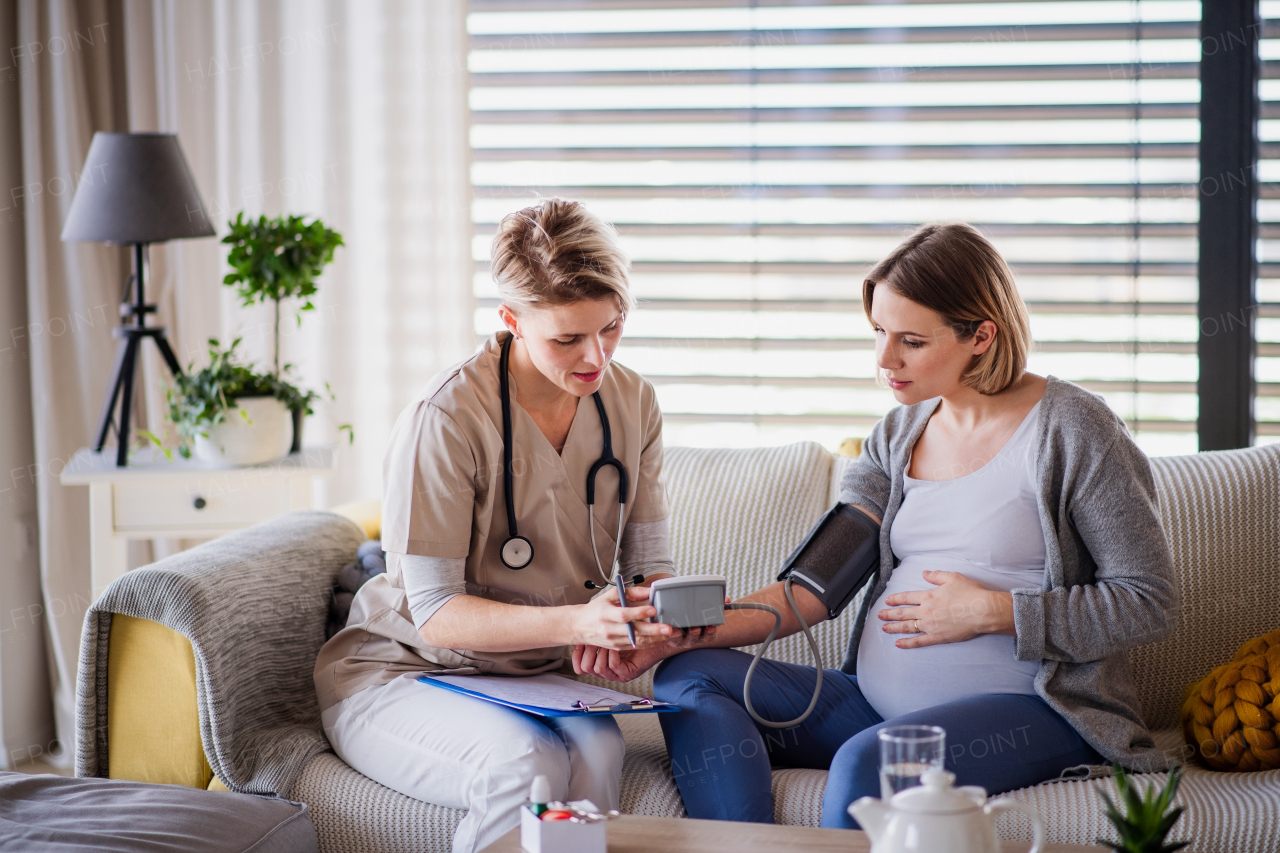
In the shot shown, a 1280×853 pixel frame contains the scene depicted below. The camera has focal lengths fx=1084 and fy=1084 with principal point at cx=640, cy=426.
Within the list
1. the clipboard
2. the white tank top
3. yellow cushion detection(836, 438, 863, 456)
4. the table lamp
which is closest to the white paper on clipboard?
the clipboard

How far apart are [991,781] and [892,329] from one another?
62 cm

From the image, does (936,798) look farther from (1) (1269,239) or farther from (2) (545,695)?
(1) (1269,239)

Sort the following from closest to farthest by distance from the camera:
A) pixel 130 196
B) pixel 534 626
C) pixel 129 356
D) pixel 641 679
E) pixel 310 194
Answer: pixel 534 626
pixel 641 679
pixel 130 196
pixel 129 356
pixel 310 194

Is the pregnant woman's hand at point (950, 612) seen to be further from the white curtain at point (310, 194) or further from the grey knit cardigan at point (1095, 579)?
the white curtain at point (310, 194)

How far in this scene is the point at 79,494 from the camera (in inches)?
109

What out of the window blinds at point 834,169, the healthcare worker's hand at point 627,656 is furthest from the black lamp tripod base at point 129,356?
the healthcare worker's hand at point 627,656

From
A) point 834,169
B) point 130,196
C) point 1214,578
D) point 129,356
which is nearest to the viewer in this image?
point 1214,578

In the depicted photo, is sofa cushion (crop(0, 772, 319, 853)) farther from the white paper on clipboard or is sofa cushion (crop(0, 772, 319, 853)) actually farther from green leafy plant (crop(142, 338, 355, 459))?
green leafy plant (crop(142, 338, 355, 459))

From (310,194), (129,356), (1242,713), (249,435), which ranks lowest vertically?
(1242,713)

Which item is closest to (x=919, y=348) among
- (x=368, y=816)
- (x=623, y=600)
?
(x=623, y=600)

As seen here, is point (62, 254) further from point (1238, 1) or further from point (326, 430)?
point (1238, 1)

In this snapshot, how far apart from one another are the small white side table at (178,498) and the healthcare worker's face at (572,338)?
1050 millimetres

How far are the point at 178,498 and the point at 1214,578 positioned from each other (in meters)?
2.03

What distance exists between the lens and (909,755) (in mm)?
994
